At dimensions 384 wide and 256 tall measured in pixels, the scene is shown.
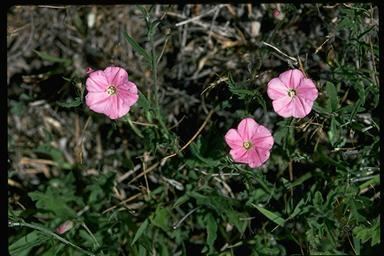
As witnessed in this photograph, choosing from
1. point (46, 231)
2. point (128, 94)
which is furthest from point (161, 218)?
point (128, 94)

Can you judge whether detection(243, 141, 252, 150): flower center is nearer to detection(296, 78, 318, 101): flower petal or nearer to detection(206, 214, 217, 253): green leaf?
detection(296, 78, 318, 101): flower petal

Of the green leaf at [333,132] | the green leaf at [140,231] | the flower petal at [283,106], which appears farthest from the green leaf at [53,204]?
the green leaf at [333,132]

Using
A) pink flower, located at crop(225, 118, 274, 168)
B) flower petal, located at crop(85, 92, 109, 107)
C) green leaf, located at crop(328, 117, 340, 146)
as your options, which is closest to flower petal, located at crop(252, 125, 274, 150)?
pink flower, located at crop(225, 118, 274, 168)

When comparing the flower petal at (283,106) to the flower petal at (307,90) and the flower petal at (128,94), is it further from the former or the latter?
the flower petal at (128,94)

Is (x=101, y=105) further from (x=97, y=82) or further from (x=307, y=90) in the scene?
(x=307, y=90)

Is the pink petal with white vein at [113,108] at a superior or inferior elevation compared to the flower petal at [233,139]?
superior

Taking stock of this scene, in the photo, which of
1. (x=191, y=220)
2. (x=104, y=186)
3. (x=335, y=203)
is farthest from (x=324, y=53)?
(x=104, y=186)

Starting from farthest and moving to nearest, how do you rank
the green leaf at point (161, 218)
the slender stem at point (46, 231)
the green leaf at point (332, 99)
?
the green leaf at point (161, 218)
the green leaf at point (332, 99)
the slender stem at point (46, 231)

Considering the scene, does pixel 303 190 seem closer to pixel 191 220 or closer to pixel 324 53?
pixel 191 220
